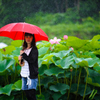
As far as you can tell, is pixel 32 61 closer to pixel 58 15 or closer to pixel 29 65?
pixel 29 65

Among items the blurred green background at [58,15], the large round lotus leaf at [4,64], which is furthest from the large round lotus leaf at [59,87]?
the blurred green background at [58,15]

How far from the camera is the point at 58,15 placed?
6391 millimetres

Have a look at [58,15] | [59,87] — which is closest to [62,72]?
[59,87]

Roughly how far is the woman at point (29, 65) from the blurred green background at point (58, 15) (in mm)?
4724

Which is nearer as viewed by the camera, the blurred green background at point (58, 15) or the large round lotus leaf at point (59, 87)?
the large round lotus leaf at point (59, 87)

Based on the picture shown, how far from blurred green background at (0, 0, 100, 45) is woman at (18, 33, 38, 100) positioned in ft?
15.5

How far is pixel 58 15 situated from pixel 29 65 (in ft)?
18.6

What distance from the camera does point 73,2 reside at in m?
6.87

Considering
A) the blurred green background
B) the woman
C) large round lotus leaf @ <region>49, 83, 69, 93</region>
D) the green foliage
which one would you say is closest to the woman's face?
A: the woman

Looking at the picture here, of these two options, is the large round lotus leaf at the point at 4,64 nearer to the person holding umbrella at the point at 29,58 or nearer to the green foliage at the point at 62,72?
the green foliage at the point at 62,72

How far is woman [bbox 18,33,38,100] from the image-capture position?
0.93 m

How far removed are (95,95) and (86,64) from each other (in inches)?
15.7

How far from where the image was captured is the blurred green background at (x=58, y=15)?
19.3 feet

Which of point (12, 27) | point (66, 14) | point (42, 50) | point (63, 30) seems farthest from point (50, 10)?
point (12, 27)
